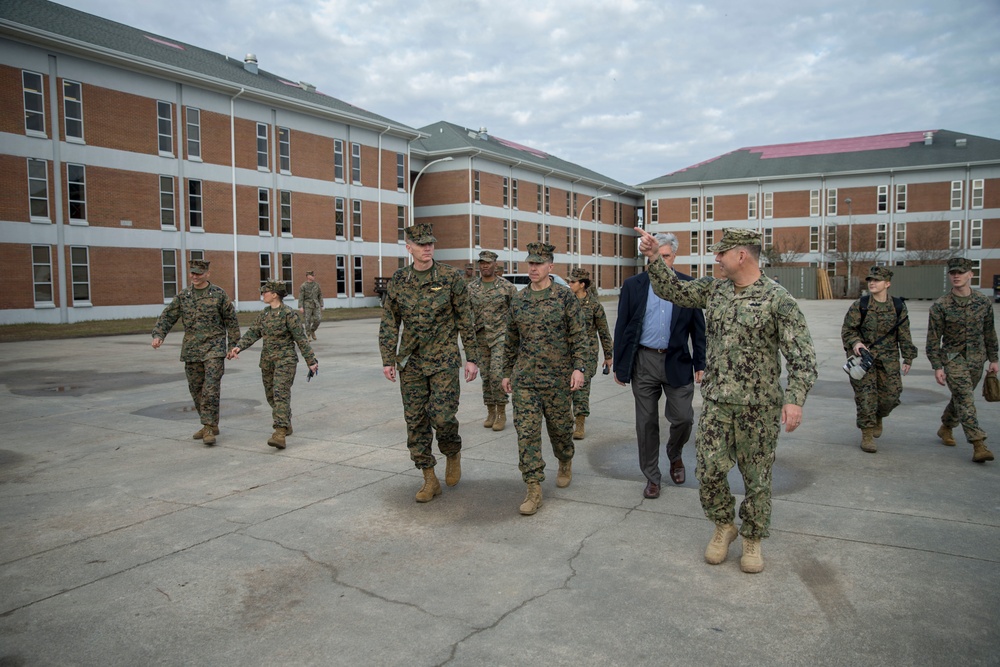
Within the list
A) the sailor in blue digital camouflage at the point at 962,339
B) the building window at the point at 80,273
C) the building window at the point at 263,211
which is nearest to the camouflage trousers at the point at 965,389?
the sailor in blue digital camouflage at the point at 962,339

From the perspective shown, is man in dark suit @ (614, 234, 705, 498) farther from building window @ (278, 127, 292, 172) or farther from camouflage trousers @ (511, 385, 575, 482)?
building window @ (278, 127, 292, 172)

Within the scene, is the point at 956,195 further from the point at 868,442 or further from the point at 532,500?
the point at 532,500

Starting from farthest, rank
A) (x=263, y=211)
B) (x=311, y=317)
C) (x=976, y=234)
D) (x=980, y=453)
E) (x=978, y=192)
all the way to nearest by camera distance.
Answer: (x=976, y=234) < (x=978, y=192) < (x=263, y=211) < (x=311, y=317) < (x=980, y=453)

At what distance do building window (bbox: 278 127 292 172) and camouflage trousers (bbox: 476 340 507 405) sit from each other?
3381 cm

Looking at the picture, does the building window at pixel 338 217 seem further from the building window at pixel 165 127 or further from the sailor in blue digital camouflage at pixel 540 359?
the sailor in blue digital camouflage at pixel 540 359

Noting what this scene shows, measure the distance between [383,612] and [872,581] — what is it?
2.84 meters

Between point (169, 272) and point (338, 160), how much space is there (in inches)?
513

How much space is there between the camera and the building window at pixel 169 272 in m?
34.1

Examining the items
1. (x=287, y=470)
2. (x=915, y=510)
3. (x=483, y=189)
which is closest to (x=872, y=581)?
(x=915, y=510)

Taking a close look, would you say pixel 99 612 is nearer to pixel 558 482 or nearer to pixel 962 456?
pixel 558 482

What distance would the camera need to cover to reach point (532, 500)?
5.62 m

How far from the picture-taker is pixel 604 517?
5.45m

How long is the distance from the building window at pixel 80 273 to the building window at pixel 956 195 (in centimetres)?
6320

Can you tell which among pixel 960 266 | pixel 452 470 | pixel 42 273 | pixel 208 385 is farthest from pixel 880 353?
pixel 42 273
